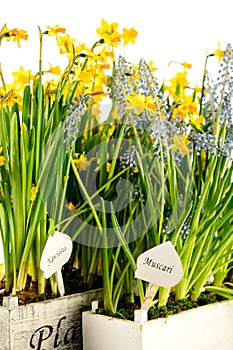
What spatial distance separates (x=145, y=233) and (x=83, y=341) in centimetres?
21

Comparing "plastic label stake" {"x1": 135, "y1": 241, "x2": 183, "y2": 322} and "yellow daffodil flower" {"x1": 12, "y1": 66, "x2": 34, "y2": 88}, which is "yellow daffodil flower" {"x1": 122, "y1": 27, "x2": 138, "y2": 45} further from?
"plastic label stake" {"x1": 135, "y1": 241, "x2": 183, "y2": 322}

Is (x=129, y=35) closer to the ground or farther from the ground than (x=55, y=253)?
farther from the ground

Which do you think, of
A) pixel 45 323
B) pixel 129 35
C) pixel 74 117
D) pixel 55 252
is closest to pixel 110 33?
pixel 129 35

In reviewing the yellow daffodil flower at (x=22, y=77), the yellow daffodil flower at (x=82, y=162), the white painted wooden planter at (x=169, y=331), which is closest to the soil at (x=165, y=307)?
the white painted wooden planter at (x=169, y=331)

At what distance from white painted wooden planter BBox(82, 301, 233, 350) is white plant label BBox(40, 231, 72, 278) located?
10 centimetres

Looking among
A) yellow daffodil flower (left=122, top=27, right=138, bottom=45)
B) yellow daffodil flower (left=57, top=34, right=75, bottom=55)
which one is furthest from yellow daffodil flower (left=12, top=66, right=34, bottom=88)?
yellow daffodil flower (left=122, top=27, right=138, bottom=45)

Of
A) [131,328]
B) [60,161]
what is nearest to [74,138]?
[60,161]

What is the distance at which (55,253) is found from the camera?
1021 millimetres

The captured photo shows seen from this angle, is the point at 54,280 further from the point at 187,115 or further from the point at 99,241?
the point at 187,115

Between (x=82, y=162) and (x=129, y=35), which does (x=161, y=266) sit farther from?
(x=129, y=35)

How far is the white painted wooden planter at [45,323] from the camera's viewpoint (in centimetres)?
100

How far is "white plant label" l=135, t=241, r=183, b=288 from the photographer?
0.99 meters

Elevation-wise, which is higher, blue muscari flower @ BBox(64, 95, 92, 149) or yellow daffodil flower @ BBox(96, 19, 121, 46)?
yellow daffodil flower @ BBox(96, 19, 121, 46)

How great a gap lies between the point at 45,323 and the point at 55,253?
12 centimetres
